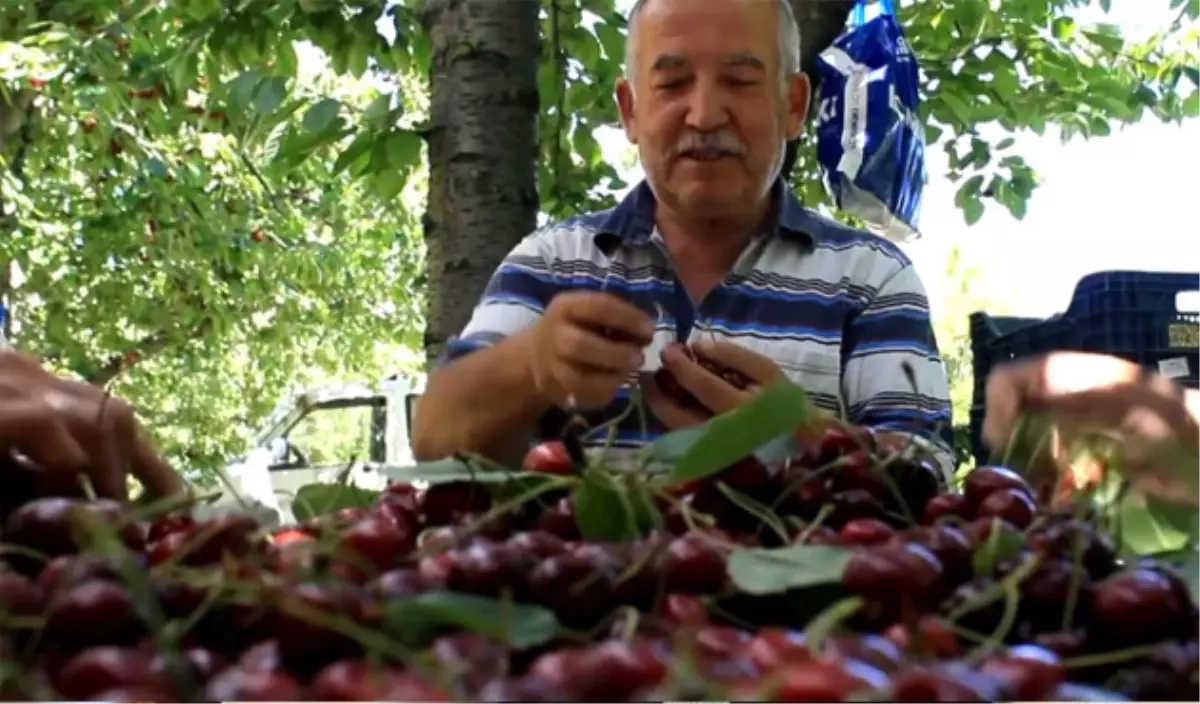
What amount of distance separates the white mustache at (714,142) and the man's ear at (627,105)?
0.61ft

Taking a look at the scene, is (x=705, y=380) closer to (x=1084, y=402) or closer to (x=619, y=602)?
(x=1084, y=402)

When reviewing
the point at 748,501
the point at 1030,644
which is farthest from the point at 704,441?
the point at 1030,644

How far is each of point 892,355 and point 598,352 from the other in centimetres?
72

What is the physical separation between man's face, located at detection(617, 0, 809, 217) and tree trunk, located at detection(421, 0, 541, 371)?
1.28 ft

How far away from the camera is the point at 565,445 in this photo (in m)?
0.71

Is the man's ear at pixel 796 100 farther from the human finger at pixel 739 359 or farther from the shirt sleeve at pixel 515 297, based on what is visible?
the human finger at pixel 739 359

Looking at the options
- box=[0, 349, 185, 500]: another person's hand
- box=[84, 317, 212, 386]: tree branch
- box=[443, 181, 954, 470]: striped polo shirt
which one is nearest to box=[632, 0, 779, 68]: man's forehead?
box=[443, 181, 954, 470]: striped polo shirt

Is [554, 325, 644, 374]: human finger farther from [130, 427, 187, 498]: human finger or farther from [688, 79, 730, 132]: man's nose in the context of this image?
[688, 79, 730, 132]: man's nose

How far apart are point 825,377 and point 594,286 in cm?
33

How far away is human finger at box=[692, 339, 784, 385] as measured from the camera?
3.53 ft

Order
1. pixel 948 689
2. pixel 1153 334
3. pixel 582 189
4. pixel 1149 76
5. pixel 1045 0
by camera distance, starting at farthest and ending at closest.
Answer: pixel 1149 76 → pixel 1045 0 → pixel 582 189 → pixel 1153 334 → pixel 948 689

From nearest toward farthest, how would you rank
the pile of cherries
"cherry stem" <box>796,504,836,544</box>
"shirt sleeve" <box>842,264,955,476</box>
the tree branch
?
the pile of cherries, "cherry stem" <box>796,504,836,544</box>, "shirt sleeve" <box>842,264,955,476</box>, the tree branch

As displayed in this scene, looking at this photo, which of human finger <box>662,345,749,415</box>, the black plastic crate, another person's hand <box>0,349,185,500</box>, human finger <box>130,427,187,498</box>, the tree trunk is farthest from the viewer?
the black plastic crate

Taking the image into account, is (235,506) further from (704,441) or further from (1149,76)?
(1149,76)
